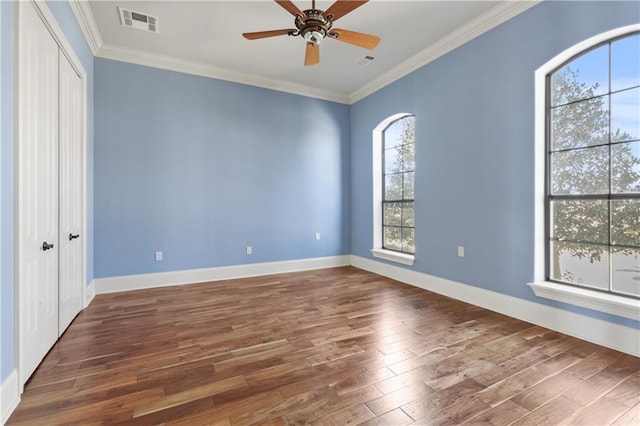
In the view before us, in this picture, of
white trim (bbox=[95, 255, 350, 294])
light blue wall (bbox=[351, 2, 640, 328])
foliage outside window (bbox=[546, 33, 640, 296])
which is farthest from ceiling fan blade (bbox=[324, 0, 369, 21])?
white trim (bbox=[95, 255, 350, 294])

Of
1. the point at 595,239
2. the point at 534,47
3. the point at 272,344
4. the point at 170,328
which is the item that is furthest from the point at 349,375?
the point at 534,47

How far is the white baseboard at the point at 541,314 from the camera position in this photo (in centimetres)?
220

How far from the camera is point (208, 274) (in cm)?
431

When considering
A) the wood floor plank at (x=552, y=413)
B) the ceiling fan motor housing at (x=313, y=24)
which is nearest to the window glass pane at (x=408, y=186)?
the ceiling fan motor housing at (x=313, y=24)

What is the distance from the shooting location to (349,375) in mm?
1910

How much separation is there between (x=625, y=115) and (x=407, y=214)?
254 cm

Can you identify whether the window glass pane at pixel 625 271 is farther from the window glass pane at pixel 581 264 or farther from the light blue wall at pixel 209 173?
the light blue wall at pixel 209 173

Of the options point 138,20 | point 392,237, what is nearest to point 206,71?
point 138,20

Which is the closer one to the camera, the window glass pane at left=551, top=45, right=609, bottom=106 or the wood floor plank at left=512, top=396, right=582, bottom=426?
the wood floor plank at left=512, top=396, right=582, bottom=426

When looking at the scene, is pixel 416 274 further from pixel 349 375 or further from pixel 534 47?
pixel 534 47

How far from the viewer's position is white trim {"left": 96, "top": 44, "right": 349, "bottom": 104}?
12.3ft

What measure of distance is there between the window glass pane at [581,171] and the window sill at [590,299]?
858 mm

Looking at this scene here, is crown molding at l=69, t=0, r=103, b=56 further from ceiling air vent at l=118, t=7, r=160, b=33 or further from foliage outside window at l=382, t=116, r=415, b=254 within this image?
foliage outside window at l=382, t=116, r=415, b=254

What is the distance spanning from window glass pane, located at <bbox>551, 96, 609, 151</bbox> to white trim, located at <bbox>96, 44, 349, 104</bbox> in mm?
3503
